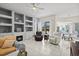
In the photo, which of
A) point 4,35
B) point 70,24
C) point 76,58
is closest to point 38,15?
point 70,24

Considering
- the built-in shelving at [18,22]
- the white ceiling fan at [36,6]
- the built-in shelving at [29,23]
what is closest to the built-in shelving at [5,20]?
the built-in shelving at [18,22]

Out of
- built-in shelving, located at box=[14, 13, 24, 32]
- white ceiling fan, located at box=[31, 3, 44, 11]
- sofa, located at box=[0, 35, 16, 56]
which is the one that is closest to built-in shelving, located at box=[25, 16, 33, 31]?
built-in shelving, located at box=[14, 13, 24, 32]

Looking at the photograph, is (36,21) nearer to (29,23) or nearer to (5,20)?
(29,23)

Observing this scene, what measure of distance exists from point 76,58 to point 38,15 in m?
2.15

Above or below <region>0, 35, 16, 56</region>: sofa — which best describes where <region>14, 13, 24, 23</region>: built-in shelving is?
above

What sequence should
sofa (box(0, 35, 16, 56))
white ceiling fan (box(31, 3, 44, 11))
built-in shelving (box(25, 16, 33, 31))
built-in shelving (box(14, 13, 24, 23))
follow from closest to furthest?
sofa (box(0, 35, 16, 56))
white ceiling fan (box(31, 3, 44, 11))
built-in shelving (box(14, 13, 24, 23))
built-in shelving (box(25, 16, 33, 31))

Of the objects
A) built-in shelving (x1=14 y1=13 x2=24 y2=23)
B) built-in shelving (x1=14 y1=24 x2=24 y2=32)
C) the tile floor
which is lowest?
the tile floor

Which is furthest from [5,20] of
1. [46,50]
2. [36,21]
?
[46,50]

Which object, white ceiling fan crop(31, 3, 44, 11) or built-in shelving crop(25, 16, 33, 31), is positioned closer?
white ceiling fan crop(31, 3, 44, 11)

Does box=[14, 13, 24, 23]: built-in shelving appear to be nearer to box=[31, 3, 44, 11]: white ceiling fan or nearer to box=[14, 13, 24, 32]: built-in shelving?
box=[14, 13, 24, 32]: built-in shelving

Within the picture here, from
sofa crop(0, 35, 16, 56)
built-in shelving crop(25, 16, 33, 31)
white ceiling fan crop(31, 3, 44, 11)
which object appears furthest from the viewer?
built-in shelving crop(25, 16, 33, 31)

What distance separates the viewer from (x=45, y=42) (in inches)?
212

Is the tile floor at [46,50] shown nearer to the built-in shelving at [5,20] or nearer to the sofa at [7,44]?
the sofa at [7,44]

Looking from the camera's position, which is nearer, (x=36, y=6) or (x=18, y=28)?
(x=36, y=6)
